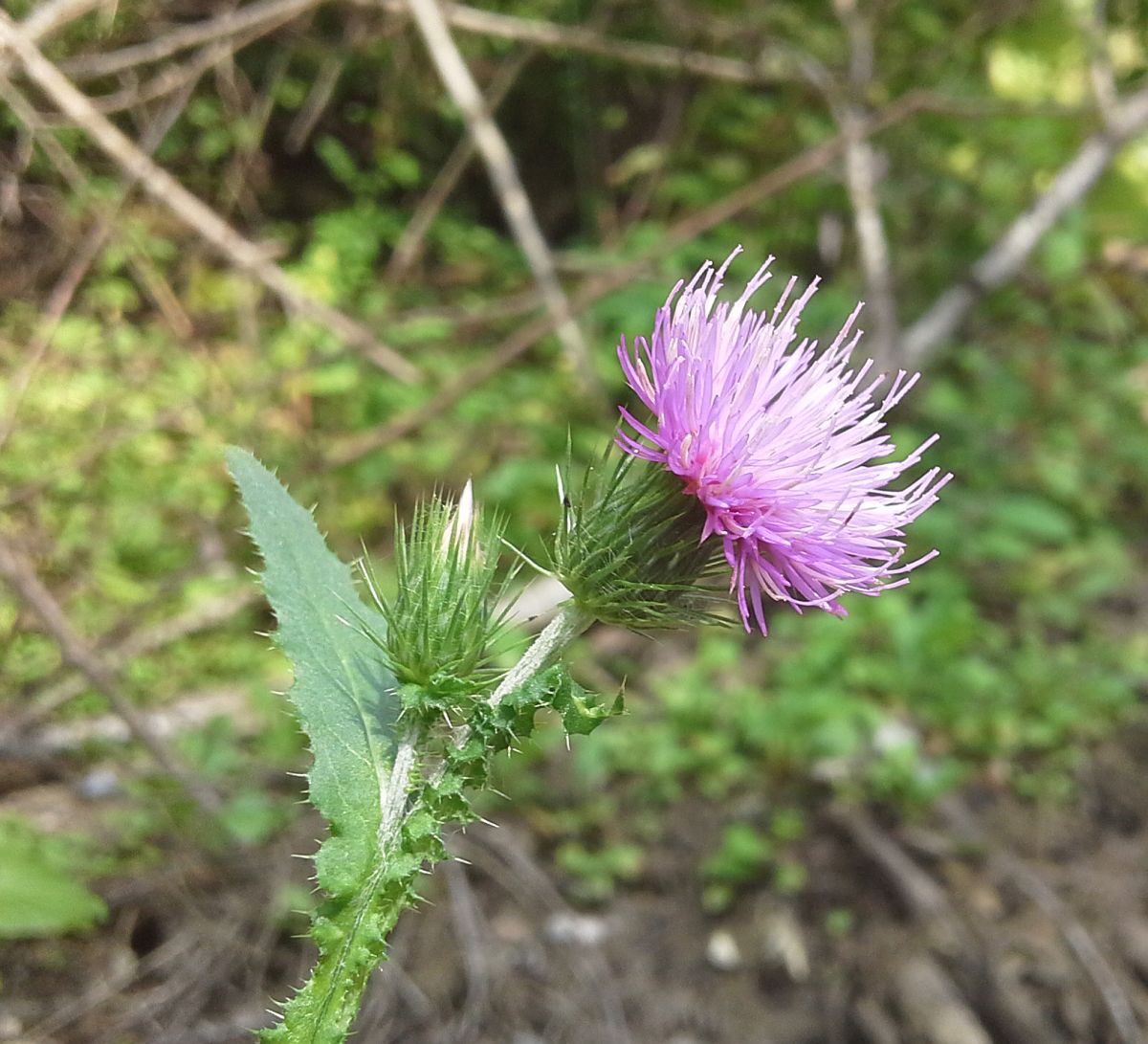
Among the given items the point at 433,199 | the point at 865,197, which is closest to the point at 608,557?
the point at 865,197

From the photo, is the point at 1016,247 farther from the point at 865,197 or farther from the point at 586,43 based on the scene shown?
the point at 586,43

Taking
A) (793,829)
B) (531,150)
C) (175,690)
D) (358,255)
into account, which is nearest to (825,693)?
(793,829)

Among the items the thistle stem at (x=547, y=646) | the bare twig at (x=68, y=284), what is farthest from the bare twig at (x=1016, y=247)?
the thistle stem at (x=547, y=646)

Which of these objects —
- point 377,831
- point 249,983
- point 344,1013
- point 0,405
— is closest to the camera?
point 344,1013

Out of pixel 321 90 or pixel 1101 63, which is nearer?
pixel 1101 63

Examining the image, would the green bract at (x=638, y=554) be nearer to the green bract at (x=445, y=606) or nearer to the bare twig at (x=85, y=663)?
the green bract at (x=445, y=606)

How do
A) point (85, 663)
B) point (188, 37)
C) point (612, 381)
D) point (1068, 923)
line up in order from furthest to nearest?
point (612, 381) < point (188, 37) < point (1068, 923) < point (85, 663)

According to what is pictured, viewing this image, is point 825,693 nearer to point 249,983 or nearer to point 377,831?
point 249,983
